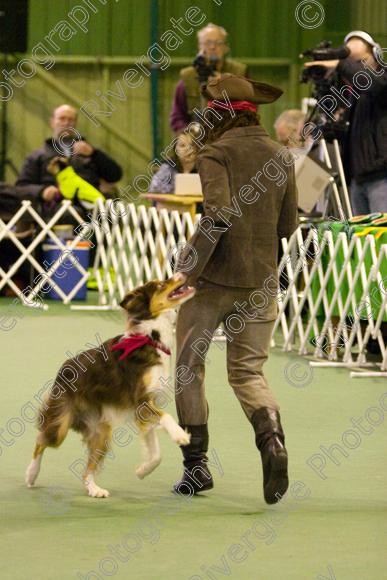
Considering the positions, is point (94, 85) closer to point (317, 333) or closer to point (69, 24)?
point (69, 24)

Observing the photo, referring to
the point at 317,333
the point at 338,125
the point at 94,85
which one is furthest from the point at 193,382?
the point at 94,85

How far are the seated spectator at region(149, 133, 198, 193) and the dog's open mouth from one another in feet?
18.8

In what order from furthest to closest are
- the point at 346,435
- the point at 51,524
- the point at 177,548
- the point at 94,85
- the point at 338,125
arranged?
the point at 94,85 → the point at 338,125 → the point at 346,435 → the point at 51,524 → the point at 177,548

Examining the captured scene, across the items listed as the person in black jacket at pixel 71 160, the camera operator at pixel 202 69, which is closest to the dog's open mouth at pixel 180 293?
the camera operator at pixel 202 69

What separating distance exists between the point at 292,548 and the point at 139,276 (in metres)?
6.12

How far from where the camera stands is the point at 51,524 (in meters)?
4.39

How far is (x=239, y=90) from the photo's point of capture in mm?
4691

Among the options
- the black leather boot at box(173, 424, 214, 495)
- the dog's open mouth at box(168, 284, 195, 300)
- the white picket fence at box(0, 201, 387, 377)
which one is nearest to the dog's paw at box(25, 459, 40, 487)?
the black leather boot at box(173, 424, 214, 495)

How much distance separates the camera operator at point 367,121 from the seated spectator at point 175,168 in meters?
1.97

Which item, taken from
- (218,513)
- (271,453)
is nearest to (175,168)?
(271,453)

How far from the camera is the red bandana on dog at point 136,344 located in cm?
468

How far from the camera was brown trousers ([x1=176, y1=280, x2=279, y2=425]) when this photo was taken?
4770 millimetres

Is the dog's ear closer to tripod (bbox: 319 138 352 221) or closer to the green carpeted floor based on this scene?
the green carpeted floor

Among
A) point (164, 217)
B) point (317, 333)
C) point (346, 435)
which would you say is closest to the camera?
point (346, 435)
